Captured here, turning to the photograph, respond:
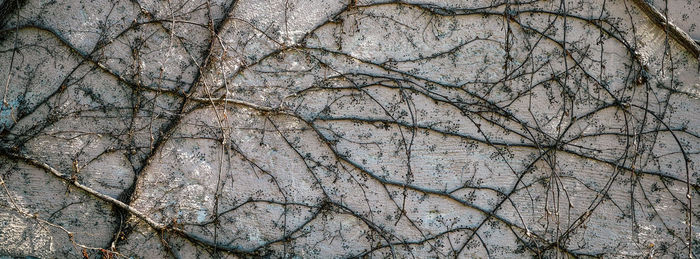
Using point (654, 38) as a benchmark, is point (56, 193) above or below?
below

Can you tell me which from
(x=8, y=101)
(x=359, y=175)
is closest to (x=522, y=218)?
(x=359, y=175)

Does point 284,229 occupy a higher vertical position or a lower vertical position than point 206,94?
lower

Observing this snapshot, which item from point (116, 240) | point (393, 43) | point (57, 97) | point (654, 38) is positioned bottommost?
point (116, 240)

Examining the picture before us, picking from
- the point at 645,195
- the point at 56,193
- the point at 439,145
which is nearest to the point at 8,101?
the point at 56,193

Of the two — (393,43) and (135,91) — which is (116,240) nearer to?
(135,91)

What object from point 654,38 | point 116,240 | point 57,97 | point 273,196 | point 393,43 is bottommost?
point 116,240

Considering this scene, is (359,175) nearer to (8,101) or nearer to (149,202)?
(149,202)
